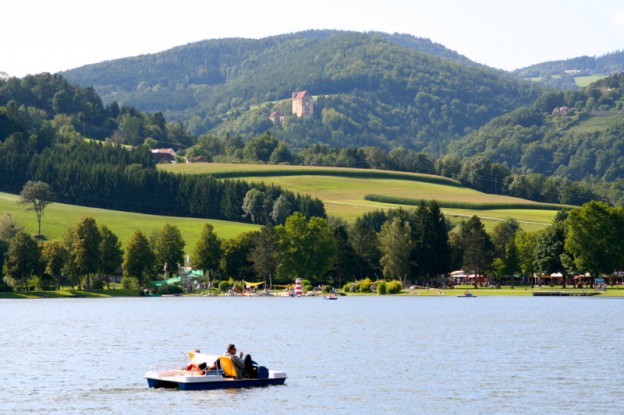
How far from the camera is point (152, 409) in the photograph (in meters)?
54.6

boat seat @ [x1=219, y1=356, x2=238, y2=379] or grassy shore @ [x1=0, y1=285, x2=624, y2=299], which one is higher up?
grassy shore @ [x1=0, y1=285, x2=624, y2=299]

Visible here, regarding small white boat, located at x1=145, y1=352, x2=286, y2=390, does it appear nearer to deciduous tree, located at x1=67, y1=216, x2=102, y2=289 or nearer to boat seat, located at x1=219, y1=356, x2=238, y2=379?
boat seat, located at x1=219, y1=356, x2=238, y2=379

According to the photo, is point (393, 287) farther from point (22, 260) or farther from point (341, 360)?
point (341, 360)

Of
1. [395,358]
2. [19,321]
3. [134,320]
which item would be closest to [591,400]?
[395,358]

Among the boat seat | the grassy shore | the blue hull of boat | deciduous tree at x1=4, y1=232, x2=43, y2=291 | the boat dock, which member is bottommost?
the blue hull of boat

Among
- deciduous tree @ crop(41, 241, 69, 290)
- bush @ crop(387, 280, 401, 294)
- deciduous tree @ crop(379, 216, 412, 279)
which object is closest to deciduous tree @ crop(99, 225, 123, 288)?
deciduous tree @ crop(41, 241, 69, 290)

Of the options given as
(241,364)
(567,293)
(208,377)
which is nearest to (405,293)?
(567,293)

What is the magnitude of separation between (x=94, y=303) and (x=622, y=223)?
88.2 meters

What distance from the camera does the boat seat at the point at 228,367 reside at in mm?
61750

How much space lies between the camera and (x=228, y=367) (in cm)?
6203

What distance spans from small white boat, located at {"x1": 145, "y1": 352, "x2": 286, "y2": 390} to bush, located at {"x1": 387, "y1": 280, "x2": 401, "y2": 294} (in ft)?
434

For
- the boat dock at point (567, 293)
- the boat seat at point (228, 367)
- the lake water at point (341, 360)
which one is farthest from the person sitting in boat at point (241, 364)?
the boat dock at point (567, 293)

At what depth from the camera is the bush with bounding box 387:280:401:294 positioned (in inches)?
7638

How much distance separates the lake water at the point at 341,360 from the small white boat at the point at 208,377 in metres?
0.76
